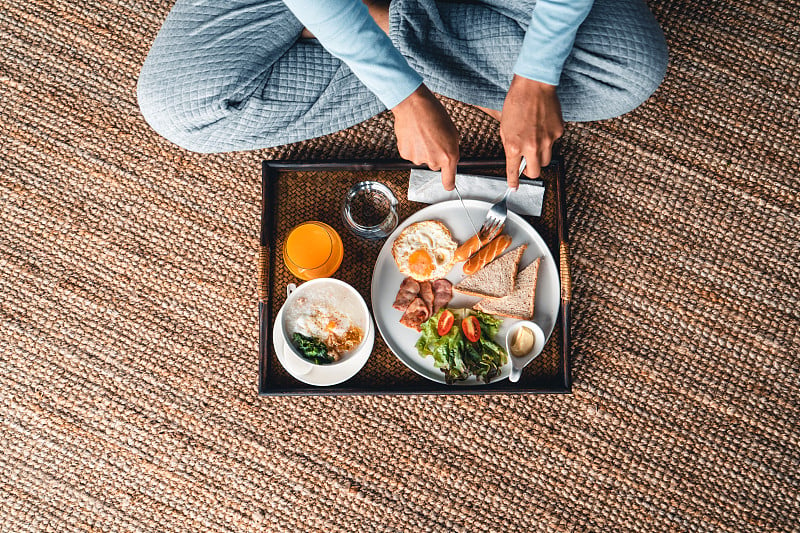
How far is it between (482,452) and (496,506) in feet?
0.35

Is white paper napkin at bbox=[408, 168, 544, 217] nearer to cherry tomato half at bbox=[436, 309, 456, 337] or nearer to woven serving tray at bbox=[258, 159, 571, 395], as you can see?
woven serving tray at bbox=[258, 159, 571, 395]

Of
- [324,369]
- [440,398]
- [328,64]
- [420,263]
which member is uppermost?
[328,64]

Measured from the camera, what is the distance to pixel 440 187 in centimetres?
106

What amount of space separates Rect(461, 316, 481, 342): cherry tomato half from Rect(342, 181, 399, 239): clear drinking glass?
0.71 feet

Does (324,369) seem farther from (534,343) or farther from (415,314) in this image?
(534,343)

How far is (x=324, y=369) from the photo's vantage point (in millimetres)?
977

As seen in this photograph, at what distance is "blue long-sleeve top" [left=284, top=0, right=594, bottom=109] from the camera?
751 millimetres

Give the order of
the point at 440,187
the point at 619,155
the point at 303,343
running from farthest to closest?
1. the point at 619,155
2. the point at 440,187
3. the point at 303,343

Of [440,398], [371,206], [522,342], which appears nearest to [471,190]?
[371,206]

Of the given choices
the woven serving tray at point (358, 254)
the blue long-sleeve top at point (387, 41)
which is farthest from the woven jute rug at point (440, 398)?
Result: the blue long-sleeve top at point (387, 41)

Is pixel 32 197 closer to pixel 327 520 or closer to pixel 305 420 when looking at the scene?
pixel 305 420

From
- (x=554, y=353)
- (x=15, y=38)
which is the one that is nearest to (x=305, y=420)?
(x=554, y=353)

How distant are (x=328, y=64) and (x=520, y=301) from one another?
518 mm

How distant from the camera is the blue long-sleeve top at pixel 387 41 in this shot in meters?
0.75
